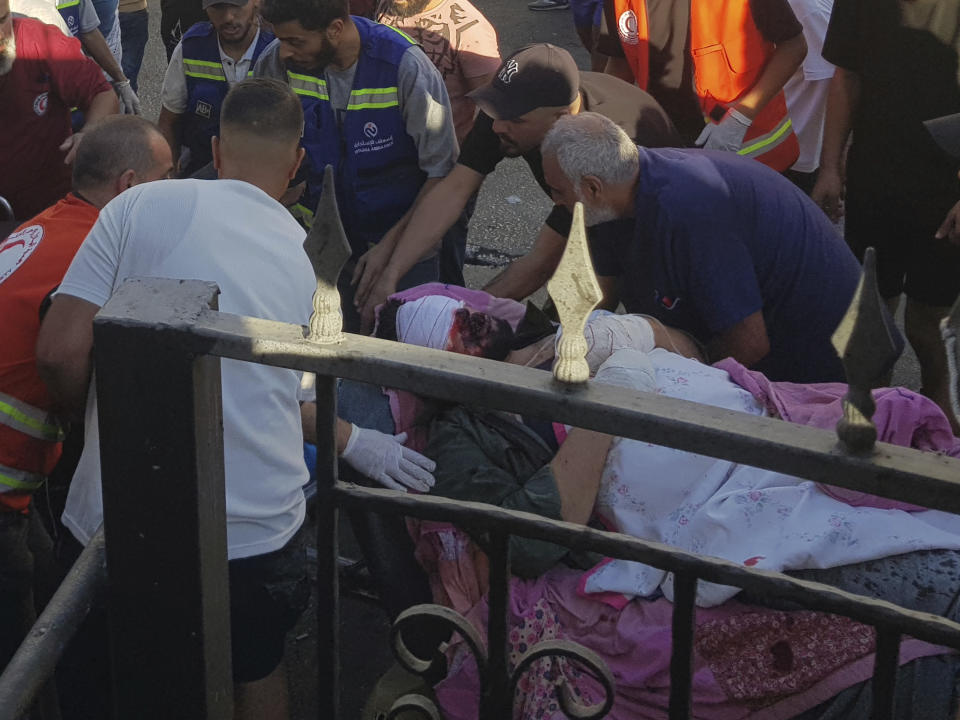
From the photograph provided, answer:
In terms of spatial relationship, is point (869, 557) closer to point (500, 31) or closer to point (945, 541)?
point (945, 541)

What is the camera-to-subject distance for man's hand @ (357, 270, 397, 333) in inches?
146

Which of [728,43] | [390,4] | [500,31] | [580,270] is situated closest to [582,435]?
[580,270]

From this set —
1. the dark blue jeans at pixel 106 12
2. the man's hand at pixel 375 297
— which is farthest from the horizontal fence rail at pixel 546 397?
the dark blue jeans at pixel 106 12

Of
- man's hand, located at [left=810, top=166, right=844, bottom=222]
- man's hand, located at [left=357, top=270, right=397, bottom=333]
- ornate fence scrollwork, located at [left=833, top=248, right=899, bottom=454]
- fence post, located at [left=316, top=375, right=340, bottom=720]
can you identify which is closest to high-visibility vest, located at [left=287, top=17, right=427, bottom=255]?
man's hand, located at [left=357, top=270, right=397, bottom=333]

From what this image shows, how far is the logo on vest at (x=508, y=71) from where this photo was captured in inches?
141

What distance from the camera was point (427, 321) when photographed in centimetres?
313

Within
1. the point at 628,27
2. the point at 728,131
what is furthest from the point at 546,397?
the point at 628,27

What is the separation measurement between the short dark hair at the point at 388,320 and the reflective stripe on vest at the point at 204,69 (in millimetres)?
1375

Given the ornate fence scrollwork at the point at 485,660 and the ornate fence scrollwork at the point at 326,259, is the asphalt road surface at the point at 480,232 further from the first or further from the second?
the ornate fence scrollwork at the point at 326,259

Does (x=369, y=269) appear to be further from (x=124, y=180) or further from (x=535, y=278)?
(x=124, y=180)

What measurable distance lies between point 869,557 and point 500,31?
6896 millimetres

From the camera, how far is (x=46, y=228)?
247 centimetres

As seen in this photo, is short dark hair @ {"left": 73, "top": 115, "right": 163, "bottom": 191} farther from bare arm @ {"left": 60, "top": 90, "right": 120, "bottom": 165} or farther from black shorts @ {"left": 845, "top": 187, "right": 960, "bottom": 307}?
black shorts @ {"left": 845, "top": 187, "right": 960, "bottom": 307}

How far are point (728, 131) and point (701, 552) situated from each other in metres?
1.91
